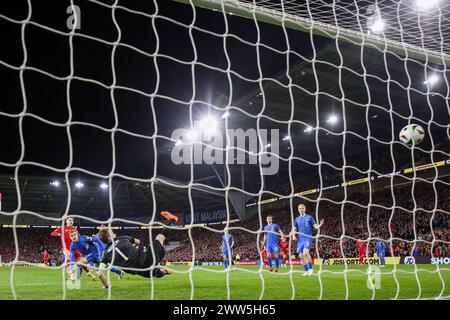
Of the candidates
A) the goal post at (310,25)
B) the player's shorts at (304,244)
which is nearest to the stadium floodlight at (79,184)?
the player's shorts at (304,244)

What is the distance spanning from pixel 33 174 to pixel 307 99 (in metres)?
21.5

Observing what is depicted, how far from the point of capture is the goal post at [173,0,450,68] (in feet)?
11.9

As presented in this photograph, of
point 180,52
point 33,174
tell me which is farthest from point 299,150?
point 33,174

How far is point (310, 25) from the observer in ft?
13.2

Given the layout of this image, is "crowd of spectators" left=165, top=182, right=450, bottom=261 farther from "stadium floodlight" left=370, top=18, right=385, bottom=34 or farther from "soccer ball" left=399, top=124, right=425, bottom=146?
"stadium floodlight" left=370, top=18, right=385, bottom=34

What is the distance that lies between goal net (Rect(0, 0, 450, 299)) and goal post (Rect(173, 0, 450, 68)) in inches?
0.8

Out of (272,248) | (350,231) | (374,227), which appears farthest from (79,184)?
(272,248)

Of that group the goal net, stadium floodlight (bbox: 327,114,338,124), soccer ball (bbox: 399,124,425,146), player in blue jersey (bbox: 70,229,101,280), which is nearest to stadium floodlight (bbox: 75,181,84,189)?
the goal net

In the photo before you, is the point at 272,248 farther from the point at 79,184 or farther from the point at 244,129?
the point at 79,184

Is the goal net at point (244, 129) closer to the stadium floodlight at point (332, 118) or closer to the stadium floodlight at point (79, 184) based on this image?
the stadium floodlight at point (332, 118)

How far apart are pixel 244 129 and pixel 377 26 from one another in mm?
19001

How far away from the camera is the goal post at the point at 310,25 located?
3.62m

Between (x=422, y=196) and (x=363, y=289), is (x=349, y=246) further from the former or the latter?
(x=363, y=289)

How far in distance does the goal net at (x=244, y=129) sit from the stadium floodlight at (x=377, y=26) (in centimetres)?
5
